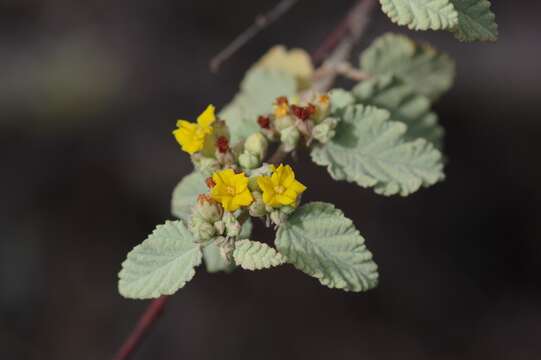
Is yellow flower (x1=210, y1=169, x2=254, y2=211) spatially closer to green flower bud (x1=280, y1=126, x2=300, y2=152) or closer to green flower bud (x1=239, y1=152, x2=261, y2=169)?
green flower bud (x1=239, y1=152, x2=261, y2=169)

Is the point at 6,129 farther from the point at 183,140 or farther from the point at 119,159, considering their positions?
the point at 183,140

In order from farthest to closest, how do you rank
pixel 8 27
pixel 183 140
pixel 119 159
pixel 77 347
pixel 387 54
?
pixel 8 27
pixel 119 159
pixel 77 347
pixel 387 54
pixel 183 140

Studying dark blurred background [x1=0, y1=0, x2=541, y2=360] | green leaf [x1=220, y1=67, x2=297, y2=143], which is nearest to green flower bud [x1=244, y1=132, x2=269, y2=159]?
green leaf [x1=220, y1=67, x2=297, y2=143]

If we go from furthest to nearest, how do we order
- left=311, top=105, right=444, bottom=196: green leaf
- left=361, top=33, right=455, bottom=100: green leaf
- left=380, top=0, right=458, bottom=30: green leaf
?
left=361, top=33, right=455, bottom=100: green leaf < left=311, top=105, right=444, bottom=196: green leaf < left=380, top=0, right=458, bottom=30: green leaf

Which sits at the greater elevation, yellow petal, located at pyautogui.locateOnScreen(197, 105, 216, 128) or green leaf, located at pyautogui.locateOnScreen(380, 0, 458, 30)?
yellow petal, located at pyautogui.locateOnScreen(197, 105, 216, 128)

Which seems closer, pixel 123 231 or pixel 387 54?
pixel 387 54

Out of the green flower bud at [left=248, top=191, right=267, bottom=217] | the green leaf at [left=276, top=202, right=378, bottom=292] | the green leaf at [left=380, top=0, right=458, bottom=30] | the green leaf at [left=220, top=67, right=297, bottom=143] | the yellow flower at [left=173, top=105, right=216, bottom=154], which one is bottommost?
the green leaf at [left=276, top=202, right=378, bottom=292]

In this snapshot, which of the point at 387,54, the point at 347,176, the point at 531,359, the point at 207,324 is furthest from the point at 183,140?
the point at 531,359
